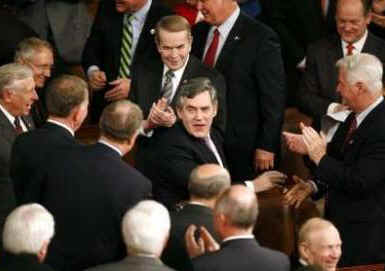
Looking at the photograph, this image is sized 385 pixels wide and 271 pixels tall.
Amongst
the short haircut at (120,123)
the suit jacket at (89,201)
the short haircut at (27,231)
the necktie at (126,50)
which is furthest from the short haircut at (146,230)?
the necktie at (126,50)

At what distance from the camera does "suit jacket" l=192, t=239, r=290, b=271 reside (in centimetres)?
579

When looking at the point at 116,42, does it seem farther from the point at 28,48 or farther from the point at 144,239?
the point at 144,239

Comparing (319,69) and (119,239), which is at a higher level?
(319,69)

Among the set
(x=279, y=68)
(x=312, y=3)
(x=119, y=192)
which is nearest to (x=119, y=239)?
(x=119, y=192)

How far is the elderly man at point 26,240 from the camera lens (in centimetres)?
561

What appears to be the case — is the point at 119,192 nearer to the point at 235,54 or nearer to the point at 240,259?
the point at 240,259

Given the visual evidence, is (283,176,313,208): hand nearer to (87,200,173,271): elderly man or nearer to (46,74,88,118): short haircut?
(46,74,88,118): short haircut

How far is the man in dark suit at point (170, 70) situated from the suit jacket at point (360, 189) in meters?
0.81

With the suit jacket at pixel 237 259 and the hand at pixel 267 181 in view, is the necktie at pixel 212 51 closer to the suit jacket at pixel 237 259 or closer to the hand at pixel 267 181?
the hand at pixel 267 181

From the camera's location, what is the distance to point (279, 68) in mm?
8086

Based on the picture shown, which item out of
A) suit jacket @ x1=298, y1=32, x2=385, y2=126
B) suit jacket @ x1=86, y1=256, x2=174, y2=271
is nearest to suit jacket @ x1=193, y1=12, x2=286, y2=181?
suit jacket @ x1=298, y1=32, x2=385, y2=126

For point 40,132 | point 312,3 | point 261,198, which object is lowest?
point 261,198

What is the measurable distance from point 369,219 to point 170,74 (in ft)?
5.15

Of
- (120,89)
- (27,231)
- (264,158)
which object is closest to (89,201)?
A: (27,231)
